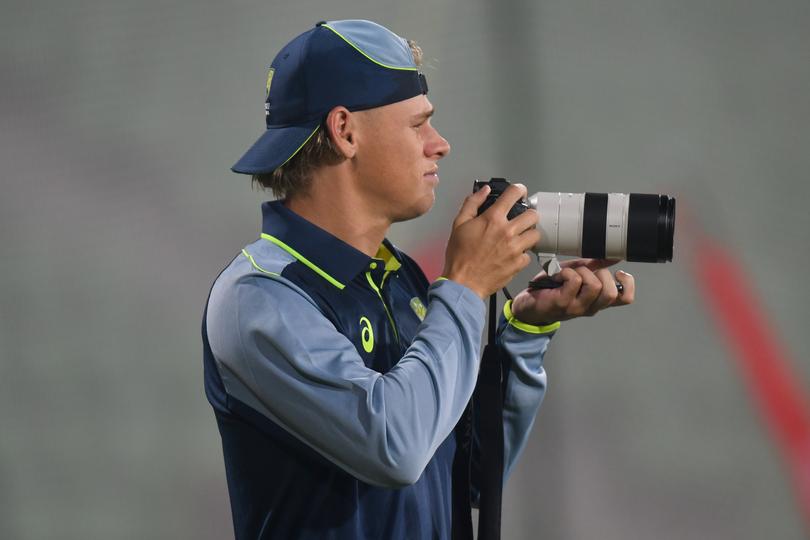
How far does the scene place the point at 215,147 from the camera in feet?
6.37

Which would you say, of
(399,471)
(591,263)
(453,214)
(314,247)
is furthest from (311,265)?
(453,214)

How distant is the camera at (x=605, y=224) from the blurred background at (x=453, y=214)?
73 centimetres

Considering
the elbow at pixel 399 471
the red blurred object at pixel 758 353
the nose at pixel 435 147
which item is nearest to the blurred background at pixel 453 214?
the red blurred object at pixel 758 353

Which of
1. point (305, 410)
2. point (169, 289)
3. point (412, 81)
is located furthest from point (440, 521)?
point (169, 289)

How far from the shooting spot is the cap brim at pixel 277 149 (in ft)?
3.58

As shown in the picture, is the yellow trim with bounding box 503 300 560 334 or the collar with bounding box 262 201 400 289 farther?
the yellow trim with bounding box 503 300 560 334

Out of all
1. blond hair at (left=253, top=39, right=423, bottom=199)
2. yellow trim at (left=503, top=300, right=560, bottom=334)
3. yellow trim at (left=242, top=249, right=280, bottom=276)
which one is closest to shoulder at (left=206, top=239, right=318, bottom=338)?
yellow trim at (left=242, top=249, right=280, bottom=276)

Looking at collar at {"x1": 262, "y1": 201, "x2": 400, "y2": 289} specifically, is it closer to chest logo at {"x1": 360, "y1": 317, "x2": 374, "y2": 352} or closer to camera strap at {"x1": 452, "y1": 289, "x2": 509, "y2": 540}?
chest logo at {"x1": 360, "y1": 317, "x2": 374, "y2": 352}

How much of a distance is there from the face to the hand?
0.59ft

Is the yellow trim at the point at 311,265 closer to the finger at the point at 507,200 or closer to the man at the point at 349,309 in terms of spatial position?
the man at the point at 349,309

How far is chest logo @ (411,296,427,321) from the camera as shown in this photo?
1201mm

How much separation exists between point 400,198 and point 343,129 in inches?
3.7

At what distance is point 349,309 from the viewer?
42.6 inches

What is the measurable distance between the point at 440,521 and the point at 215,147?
1.02 metres
